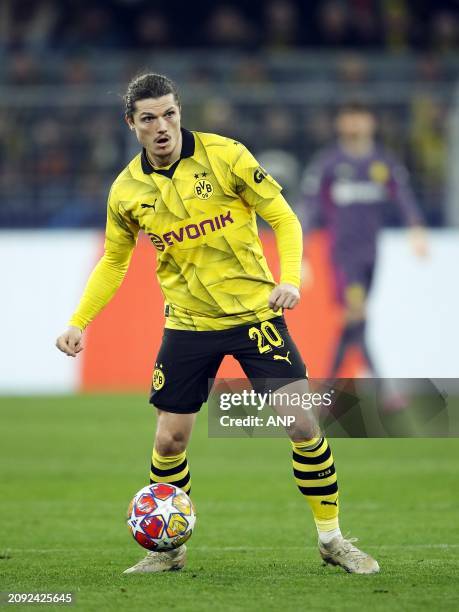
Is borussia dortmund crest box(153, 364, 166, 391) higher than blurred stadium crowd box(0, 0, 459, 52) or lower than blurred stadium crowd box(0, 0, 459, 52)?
lower

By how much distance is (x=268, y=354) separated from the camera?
6023 millimetres

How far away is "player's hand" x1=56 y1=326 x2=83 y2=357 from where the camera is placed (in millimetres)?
6137

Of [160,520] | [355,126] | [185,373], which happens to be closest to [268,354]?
[185,373]

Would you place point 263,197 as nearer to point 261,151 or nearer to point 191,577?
point 191,577

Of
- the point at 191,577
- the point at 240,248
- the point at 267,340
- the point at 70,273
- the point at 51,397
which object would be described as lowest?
the point at 51,397

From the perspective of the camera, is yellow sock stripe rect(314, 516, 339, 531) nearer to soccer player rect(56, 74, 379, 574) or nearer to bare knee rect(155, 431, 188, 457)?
soccer player rect(56, 74, 379, 574)

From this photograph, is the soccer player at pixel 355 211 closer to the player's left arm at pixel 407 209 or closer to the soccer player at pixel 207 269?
the player's left arm at pixel 407 209

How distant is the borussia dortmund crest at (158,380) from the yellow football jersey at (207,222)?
0.81ft

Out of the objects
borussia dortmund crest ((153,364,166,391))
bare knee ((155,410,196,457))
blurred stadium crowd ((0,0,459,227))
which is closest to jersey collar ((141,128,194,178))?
borussia dortmund crest ((153,364,166,391))

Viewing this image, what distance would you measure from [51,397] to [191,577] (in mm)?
8180

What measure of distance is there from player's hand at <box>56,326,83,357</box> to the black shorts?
0.41 meters

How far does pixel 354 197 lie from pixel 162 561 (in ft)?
22.6

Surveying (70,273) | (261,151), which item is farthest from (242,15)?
(70,273)

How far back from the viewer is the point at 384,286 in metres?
14.2
